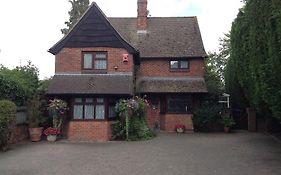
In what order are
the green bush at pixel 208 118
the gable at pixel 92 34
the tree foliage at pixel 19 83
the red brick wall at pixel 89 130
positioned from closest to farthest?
the tree foliage at pixel 19 83 → the red brick wall at pixel 89 130 → the gable at pixel 92 34 → the green bush at pixel 208 118

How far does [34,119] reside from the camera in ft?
78.0

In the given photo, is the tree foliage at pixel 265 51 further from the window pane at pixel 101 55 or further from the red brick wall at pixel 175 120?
the red brick wall at pixel 175 120

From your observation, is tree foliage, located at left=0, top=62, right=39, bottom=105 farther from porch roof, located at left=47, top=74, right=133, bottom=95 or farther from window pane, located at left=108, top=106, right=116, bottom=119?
window pane, located at left=108, top=106, right=116, bottom=119

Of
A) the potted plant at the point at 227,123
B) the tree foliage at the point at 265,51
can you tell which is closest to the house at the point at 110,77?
the potted plant at the point at 227,123

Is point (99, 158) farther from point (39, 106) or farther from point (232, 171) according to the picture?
point (39, 106)

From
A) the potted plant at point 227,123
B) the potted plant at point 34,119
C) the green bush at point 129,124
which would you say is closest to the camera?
the potted plant at point 34,119

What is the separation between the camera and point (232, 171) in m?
13.5

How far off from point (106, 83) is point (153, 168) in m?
11.1

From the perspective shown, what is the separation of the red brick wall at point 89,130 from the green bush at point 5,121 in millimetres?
5131

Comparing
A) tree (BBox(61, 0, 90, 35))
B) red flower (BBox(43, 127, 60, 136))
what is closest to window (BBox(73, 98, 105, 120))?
red flower (BBox(43, 127, 60, 136))

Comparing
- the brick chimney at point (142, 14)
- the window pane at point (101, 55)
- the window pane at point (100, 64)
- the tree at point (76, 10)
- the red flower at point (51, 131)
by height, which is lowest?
the red flower at point (51, 131)

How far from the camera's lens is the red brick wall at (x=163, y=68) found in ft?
104

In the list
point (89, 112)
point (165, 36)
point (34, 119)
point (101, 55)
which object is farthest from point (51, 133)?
point (165, 36)

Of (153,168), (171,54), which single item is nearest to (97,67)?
(171,54)
